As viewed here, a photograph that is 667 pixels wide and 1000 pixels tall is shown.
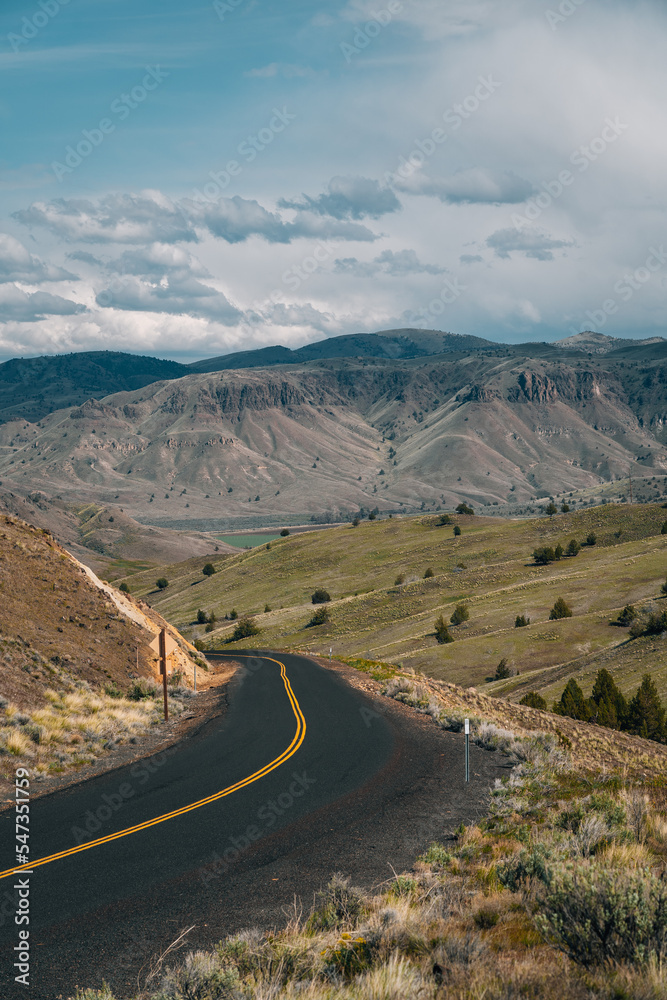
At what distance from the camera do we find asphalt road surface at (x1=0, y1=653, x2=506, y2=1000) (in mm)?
8766

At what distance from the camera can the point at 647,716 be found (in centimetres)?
3164

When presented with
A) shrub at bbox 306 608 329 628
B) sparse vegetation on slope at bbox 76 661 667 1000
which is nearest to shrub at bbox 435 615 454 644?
shrub at bbox 306 608 329 628

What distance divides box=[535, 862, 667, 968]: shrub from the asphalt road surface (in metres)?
4.15

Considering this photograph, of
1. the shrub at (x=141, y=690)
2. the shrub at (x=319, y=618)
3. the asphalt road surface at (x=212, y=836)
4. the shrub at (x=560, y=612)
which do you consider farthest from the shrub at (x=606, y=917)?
the shrub at (x=319, y=618)

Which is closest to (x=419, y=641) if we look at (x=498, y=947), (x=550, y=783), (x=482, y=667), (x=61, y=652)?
(x=482, y=667)

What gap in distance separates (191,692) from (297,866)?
61.4 feet

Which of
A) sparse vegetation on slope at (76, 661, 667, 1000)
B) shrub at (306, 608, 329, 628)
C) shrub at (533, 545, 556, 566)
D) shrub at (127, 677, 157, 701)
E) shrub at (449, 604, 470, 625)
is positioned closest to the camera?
sparse vegetation on slope at (76, 661, 667, 1000)

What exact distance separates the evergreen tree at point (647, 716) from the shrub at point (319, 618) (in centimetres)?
4130

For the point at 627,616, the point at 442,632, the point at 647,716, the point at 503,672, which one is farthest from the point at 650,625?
the point at 442,632

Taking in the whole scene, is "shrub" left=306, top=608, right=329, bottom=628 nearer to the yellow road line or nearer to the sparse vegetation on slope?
the yellow road line

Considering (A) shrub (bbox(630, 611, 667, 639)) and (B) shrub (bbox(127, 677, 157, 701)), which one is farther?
(A) shrub (bbox(630, 611, 667, 639))

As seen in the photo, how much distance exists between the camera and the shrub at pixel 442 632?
5525 centimetres

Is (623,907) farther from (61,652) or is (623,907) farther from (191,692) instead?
(191,692)

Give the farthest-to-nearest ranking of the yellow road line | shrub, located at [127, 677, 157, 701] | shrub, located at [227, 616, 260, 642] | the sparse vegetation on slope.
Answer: shrub, located at [227, 616, 260, 642], shrub, located at [127, 677, 157, 701], the yellow road line, the sparse vegetation on slope
